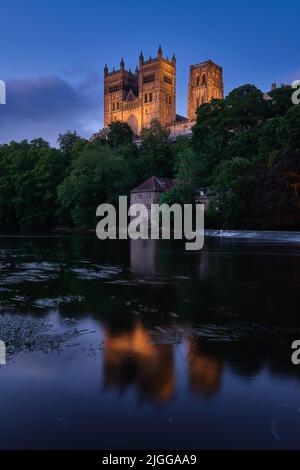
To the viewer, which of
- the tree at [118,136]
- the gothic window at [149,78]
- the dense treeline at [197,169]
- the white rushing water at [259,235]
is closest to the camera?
the white rushing water at [259,235]

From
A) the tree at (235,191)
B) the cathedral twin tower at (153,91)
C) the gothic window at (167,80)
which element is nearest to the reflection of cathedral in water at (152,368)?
the tree at (235,191)

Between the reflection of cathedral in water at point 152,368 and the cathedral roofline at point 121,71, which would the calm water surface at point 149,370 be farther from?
the cathedral roofline at point 121,71

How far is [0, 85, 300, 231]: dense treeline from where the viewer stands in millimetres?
45247

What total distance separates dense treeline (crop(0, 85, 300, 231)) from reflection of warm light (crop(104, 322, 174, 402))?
38587 mm

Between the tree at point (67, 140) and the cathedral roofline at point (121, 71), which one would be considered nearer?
the tree at point (67, 140)

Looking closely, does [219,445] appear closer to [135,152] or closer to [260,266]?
[260,266]

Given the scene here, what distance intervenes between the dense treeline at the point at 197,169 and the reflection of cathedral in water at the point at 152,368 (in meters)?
38.7

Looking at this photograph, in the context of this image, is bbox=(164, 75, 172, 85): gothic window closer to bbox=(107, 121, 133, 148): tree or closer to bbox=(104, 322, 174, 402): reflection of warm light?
bbox=(107, 121, 133, 148): tree

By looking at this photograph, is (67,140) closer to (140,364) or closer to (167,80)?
(167,80)

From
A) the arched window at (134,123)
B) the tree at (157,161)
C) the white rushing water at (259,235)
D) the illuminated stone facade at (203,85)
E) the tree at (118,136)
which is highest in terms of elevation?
the illuminated stone facade at (203,85)

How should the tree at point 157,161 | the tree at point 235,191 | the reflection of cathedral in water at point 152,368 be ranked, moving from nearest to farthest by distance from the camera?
the reflection of cathedral in water at point 152,368, the tree at point 235,191, the tree at point 157,161

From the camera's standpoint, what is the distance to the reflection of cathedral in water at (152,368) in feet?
15.0

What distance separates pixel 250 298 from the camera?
32.6ft

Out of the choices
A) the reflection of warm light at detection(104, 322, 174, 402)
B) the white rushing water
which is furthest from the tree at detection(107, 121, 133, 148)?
the reflection of warm light at detection(104, 322, 174, 402)
